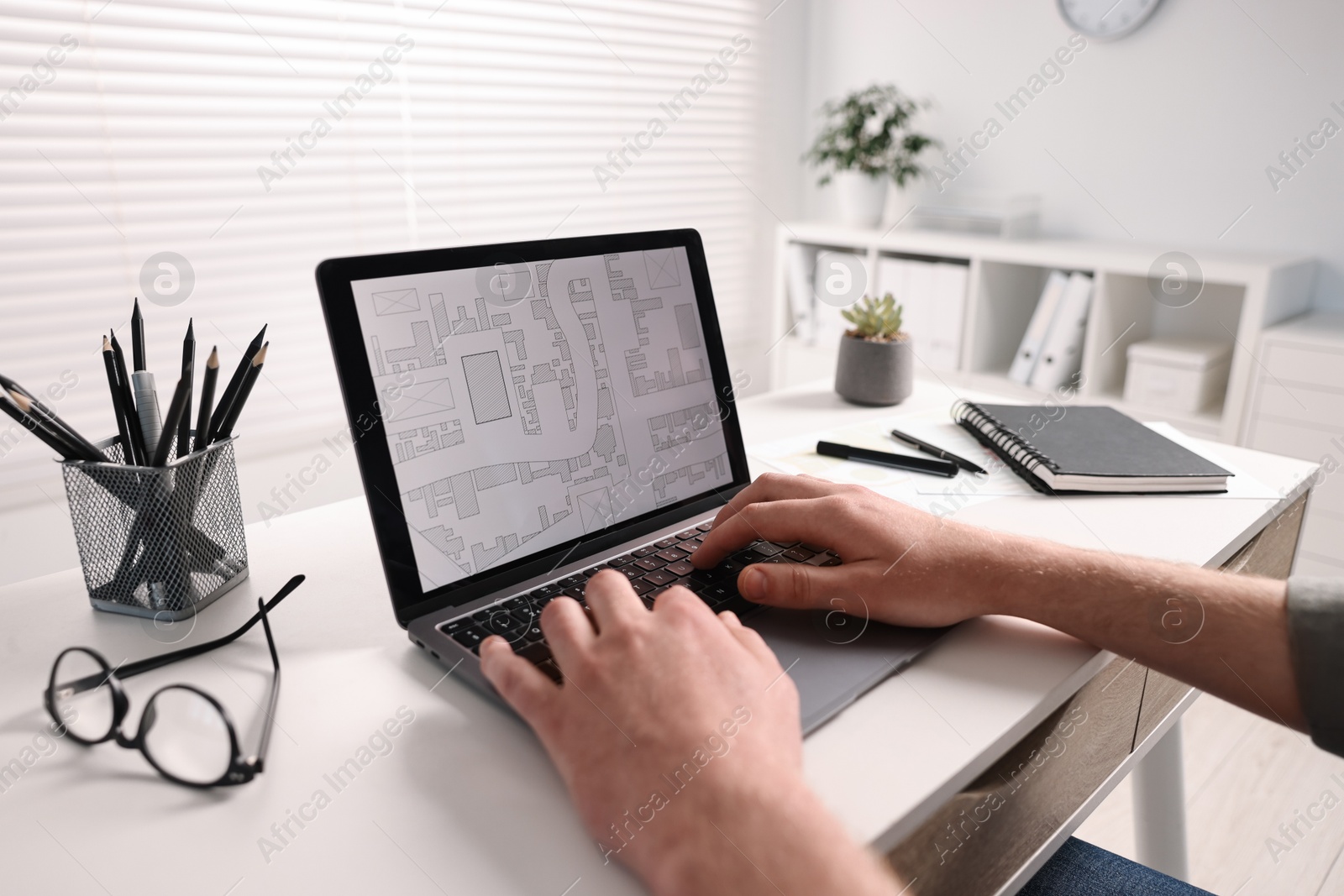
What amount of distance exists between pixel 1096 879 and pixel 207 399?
0.93 meters

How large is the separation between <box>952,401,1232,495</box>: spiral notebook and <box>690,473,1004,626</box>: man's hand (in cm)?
32

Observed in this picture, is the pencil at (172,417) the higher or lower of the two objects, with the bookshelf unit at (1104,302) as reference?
higher

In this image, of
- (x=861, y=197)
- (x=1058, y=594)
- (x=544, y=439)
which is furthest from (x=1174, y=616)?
(x=861, y=197)

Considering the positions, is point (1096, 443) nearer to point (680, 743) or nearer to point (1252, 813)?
point (680, 743)

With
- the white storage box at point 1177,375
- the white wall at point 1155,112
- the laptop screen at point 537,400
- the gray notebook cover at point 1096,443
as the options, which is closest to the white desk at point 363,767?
the laptop screen at point 537,400

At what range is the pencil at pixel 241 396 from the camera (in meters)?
0.73

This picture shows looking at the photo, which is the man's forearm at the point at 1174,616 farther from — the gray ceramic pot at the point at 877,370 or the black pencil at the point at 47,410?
the black pencil at the point at 47,410

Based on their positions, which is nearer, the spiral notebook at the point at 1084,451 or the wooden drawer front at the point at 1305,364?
the spiral notebook at the point at 1084,451

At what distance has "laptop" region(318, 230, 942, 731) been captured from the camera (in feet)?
2.13

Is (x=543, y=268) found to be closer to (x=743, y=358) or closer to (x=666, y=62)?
(x=666, y=62)

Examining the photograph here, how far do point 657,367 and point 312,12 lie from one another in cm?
170

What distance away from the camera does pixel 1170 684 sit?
0.91m

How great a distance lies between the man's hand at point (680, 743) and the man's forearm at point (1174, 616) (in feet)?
0.84

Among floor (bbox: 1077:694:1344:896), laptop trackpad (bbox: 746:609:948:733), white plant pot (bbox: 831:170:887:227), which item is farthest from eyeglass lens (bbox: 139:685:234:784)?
white plant pot (bbox: 831:170:887:227)
